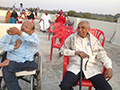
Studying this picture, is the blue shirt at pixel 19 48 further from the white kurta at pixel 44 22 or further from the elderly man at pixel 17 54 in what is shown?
the white kurta at pixel 44 22

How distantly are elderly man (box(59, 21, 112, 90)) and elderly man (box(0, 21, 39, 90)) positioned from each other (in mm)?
522

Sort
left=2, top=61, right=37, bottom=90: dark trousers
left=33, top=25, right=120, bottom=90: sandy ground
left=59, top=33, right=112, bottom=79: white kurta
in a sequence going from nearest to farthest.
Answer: left=2, top=61, right=37, bottom=90: dark trousers
left=59, top=33, right=112, bottom=79: white kurta
left=33, top=25, right=120, bottom=90: sandy ground

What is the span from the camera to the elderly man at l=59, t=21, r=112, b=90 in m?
1.85

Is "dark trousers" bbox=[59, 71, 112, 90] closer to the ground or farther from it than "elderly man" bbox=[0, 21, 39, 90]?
closer to the ground

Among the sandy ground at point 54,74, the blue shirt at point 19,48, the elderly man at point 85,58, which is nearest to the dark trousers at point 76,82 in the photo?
the elderly man at point 85,58

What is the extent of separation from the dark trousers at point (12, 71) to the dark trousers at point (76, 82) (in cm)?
50

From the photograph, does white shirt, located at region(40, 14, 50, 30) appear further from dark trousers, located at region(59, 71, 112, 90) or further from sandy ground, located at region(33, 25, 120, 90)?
dark trousers, located at region(59, 71, 112, 90)

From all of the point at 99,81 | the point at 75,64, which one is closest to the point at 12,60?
the point at 75,64

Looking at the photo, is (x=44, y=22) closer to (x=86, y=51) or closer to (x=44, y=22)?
(x=44, y=22)

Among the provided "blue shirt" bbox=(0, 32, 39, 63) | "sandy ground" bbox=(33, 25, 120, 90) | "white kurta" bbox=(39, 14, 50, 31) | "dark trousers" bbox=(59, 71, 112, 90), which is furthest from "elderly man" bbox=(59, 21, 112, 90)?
"white kurta" bbox=(39, 14, 50, 31)

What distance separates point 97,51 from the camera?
2.10 metres

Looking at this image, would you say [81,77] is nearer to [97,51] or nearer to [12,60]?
[97,51]

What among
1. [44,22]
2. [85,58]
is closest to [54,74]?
[85,58]

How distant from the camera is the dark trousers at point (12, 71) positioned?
1.79 meters
